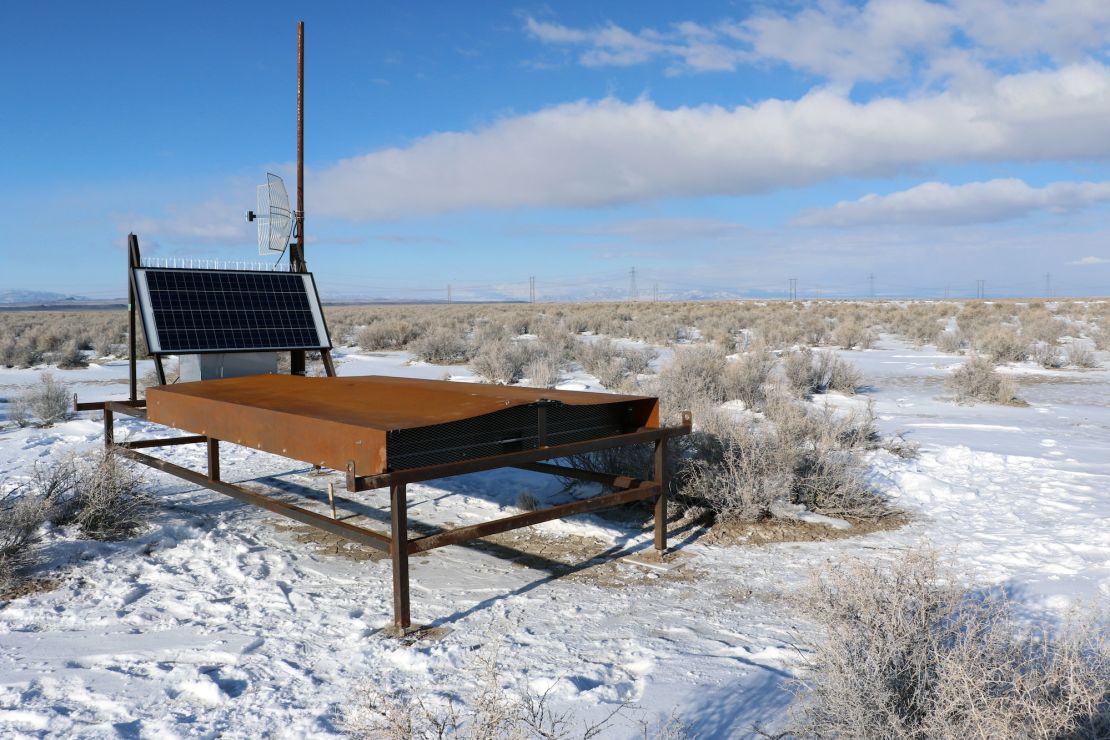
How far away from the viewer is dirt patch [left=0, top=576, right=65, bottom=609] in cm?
471

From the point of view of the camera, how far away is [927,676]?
298cm

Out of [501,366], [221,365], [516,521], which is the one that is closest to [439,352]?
[501,366]

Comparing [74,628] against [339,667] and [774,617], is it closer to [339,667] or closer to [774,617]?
[339,667]

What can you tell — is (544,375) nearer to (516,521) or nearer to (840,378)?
(840,378)

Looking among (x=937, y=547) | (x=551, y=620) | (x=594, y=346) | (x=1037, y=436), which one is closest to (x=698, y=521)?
(x=937, y=547)

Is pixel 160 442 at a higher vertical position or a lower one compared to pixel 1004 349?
lower

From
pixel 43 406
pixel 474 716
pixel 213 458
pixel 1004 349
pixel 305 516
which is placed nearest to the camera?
pixel 474 716

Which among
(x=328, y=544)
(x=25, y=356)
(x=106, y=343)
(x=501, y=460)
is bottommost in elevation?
(x=328, y=544)

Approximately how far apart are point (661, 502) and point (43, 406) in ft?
32.0

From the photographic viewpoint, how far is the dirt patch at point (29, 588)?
185 inches

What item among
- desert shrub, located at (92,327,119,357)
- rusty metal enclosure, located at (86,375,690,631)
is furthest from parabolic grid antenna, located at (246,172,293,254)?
desert shrub, located at (92,327,119,357)

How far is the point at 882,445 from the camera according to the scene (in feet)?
29.7

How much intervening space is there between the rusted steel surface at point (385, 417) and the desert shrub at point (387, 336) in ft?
61.6

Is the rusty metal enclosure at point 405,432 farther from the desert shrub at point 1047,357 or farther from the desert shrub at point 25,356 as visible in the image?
the desert shrub at point 25,356
